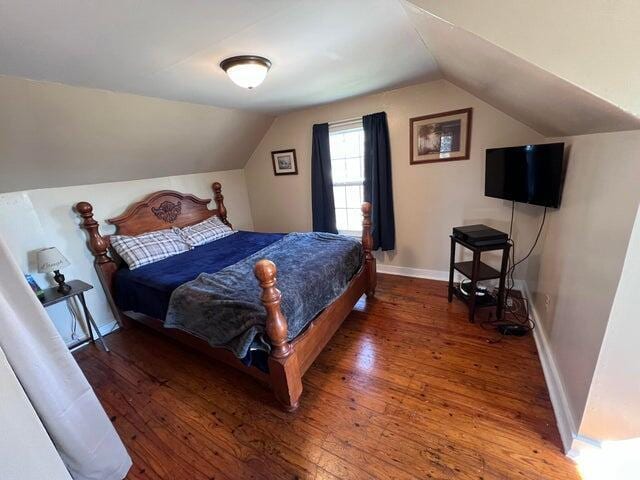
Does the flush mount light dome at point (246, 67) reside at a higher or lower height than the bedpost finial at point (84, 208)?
higher

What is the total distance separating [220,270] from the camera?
7.55 feet

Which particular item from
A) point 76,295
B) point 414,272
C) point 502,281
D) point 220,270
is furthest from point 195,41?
point 414,272

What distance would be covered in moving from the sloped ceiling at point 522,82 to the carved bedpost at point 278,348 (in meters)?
1.40

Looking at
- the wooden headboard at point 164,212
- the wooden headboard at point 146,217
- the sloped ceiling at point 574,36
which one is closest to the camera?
the sloped ceiling at point 574,36

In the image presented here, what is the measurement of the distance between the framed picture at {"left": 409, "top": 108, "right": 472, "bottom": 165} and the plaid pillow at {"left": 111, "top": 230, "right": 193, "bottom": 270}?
9.34 ft

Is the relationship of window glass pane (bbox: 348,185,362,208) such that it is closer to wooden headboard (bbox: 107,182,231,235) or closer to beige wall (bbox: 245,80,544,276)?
beige wall (bbox: 245,80,544,276)

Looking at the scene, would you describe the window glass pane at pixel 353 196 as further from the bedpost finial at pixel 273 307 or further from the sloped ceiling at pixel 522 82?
the bedpost finial at pixel 273 307

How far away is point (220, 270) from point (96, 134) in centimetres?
158

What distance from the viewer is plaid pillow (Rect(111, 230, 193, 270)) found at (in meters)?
2.60

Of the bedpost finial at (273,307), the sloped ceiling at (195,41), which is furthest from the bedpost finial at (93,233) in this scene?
the bedpost finial at (273,307)

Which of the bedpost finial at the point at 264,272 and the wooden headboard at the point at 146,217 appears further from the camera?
the wooden headboard at the point at 146,217

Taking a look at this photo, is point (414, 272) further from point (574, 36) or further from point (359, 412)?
point (574, 36)

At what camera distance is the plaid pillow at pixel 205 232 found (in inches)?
125

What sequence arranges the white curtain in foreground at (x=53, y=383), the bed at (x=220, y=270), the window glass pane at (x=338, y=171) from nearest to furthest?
1. the white curtain in foreground at (x=53, y=383)
2. the bed at (x=220, y=270)
3. the window glass pane at (x=338, y=171)
